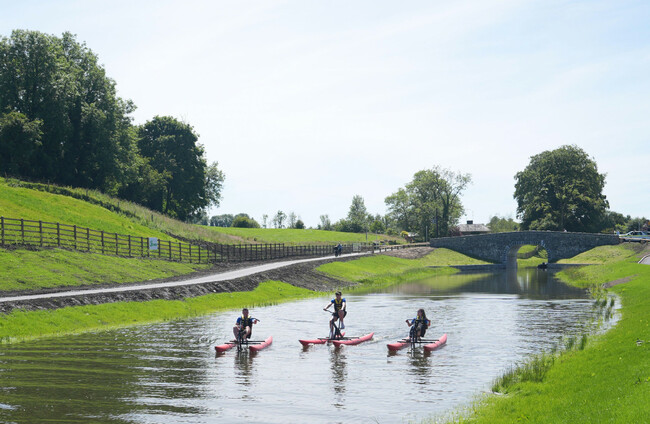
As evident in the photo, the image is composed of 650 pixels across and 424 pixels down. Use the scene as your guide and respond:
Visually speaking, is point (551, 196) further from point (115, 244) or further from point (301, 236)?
point (115, 244)

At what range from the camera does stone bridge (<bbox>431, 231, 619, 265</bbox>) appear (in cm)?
11269

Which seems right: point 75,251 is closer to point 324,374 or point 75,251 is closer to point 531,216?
point 324,374

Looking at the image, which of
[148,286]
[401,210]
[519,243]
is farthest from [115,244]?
[401,210]

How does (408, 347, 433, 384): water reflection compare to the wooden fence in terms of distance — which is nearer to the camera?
(408, 347, 433, 384): water reflection

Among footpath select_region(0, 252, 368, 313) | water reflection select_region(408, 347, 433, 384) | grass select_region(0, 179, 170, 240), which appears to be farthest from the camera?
grass select_region(0, 179, 170, 240)

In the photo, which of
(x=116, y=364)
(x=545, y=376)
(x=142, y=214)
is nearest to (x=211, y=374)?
(x=116, y=364)

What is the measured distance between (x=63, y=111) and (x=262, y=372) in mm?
68929

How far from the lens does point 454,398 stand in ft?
55.5

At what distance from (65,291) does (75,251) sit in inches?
508

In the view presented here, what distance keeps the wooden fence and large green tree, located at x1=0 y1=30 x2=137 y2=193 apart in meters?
19.9

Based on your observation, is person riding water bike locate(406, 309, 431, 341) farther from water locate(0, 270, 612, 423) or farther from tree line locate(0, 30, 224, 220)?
tree line locate(0, 30, 224, 220)

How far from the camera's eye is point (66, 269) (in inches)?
1624

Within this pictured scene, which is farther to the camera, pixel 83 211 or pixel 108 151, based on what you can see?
pixel 108 151

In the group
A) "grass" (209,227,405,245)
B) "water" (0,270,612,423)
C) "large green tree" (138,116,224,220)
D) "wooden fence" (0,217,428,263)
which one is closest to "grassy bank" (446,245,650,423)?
"water" (0,270,612,423)
